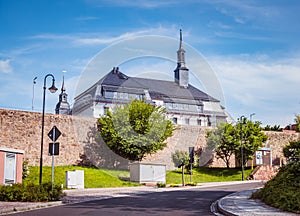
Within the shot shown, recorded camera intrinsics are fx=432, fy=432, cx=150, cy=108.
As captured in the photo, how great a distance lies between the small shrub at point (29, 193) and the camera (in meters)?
15.3

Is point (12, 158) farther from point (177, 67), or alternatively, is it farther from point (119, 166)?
point (177, 67)

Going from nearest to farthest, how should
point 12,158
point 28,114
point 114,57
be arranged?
point 12,158 < point 114,57 < point 28,114

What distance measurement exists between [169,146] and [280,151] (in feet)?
46.1

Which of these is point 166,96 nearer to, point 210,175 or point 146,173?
point 210,175

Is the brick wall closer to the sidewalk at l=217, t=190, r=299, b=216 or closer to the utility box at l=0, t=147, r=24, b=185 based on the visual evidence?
the utility box at l=0, t=147, r=24, b=185

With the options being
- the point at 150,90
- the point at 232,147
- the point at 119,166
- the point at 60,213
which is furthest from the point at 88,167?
the point at 150,90

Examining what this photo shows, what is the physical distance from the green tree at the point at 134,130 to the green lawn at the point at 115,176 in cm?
196

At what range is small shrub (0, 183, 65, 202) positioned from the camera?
1532 centimetres

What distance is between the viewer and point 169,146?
39.7 metres

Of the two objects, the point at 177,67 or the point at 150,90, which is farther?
the point at 177,67

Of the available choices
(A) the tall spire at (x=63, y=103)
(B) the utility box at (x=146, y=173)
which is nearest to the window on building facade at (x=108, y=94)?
(A) the tall spire at (x=63, y=103)

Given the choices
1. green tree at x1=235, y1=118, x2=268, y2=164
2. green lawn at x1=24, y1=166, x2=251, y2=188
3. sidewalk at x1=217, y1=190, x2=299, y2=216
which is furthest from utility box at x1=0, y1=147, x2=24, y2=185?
green tree at x1=235, y1=118, x2=268, y2=164

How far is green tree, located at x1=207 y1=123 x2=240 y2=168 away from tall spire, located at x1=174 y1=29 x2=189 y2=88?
31.8 m

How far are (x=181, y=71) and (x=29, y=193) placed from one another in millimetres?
59970
